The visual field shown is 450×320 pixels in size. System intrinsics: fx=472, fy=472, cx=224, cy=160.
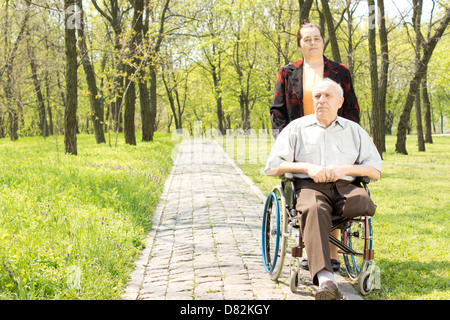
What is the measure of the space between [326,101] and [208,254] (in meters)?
2.06

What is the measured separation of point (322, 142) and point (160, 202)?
4.87 metres

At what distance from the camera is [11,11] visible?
24.7m

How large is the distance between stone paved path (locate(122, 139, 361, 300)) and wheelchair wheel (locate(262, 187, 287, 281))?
121 millimetres

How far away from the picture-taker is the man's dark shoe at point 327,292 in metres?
3.07

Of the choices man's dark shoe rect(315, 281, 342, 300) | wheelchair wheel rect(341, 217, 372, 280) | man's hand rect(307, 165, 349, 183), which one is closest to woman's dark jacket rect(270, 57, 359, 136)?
man's hand rect(307, 165, 349, 183)

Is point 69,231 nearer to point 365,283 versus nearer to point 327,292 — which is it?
point 327,292

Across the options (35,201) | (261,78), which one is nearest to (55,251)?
(35,201)

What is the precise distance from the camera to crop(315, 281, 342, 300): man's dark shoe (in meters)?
3.07

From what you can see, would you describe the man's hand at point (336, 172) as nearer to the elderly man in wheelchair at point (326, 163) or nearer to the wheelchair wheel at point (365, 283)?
the elderly man in wheelchair at point (326, 163)

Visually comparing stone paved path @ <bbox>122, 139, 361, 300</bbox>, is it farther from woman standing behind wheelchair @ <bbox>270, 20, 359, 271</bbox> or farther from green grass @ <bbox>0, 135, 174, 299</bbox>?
woman standing behind wheelchair @ <bbox>270, 20, 359, 271</bbox>

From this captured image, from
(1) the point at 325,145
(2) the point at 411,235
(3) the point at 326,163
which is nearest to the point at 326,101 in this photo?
(1) the point at 325,145

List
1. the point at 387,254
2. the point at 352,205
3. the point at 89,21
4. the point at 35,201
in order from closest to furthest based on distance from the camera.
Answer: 1. the point at 352,205
2. the point at 387,254
3. the point at 35,201
4. the point at 89,21

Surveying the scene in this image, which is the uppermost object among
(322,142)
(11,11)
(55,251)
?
(11,11)
